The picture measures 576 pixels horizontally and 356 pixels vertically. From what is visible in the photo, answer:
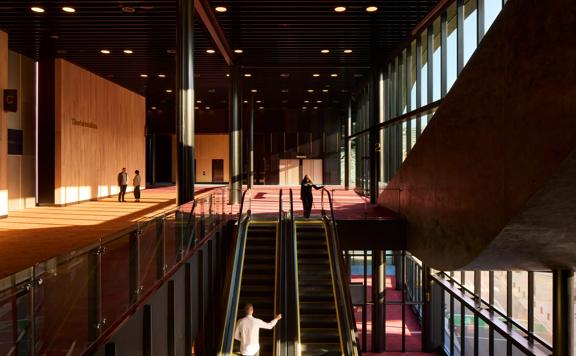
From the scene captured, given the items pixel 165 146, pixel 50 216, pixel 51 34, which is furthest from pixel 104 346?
pixel 165 146

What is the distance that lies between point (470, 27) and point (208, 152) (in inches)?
1283

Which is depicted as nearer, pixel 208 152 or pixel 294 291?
pixel 294 291

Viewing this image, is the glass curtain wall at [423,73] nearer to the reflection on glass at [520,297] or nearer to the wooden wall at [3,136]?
the reflection on glass at [520,297]

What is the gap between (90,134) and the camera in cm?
2127

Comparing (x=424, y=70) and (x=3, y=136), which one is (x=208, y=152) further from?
(x=424, y=70)

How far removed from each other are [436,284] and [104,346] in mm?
14972

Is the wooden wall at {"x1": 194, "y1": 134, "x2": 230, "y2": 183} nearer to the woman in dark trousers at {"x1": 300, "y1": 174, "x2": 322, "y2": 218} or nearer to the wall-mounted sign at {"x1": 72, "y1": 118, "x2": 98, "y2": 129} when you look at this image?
the wall-mounted sign at {"x1": 72, "y1": 118, "x2": 98, "y2": 129}

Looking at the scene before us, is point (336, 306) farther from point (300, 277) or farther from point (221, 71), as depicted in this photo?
point (221, 71)

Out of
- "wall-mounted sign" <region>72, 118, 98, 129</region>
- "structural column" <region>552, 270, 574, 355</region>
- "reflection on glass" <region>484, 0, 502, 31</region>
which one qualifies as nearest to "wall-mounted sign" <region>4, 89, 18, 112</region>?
"wall-mounted sign" <region>72, 118, 98, 129</region>

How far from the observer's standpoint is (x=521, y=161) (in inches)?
253

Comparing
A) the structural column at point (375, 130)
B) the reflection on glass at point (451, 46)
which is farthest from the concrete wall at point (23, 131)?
the reflection on glass at point (451, 46)

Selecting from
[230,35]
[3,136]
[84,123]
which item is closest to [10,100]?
[3,136]

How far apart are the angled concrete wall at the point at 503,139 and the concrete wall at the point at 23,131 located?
1379 centimetres

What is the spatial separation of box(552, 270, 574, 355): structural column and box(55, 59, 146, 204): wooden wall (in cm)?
1637
